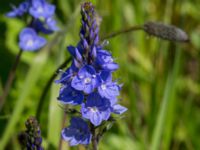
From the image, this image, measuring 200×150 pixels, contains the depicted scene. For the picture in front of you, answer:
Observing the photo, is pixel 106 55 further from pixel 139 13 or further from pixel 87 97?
pixel 139 13

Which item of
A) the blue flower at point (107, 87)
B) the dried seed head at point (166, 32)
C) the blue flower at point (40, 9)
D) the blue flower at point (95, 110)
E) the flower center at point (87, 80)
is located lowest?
the blue flower at point (95, 110)

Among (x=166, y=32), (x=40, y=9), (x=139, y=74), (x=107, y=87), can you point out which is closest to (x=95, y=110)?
(x=107, y=87)

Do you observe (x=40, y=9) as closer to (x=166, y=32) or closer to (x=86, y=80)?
(x=166, y=32)

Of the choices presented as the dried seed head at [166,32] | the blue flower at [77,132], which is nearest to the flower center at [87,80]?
the blue flower at [77,132]

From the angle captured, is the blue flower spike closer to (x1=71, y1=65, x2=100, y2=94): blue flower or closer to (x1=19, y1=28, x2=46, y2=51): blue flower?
(x1=71, y1=65, x2=100, y2=94): blue flower

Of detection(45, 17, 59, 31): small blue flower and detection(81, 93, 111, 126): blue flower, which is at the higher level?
detection(45, 17, 59, 31): small blue flower

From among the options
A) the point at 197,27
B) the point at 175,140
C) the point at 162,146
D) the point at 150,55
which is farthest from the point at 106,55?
the point at 197,27

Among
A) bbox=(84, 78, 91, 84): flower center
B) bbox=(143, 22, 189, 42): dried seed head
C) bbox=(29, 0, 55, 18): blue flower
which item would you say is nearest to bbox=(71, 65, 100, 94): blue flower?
bbox=(84, 78, 91, 84): flower center

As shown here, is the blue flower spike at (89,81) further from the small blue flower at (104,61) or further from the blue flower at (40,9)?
the blue flower at (40,9)
